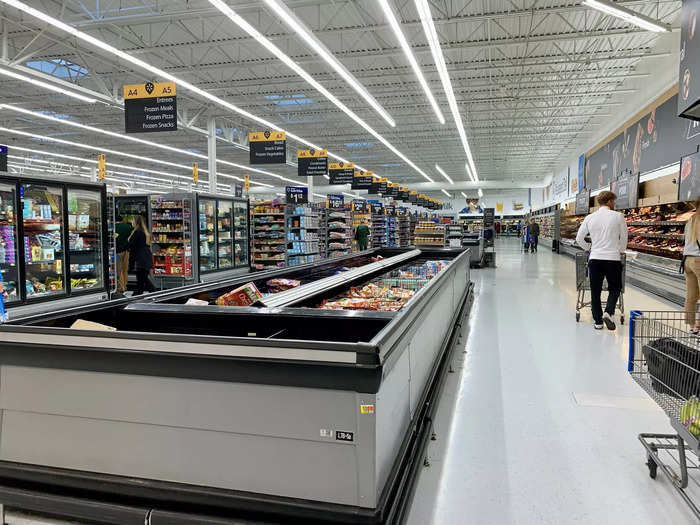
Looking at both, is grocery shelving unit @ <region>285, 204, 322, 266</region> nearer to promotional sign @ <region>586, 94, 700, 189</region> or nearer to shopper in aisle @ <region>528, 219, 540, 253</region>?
promotional sign @ <region>586, 94, 700, 189</region>

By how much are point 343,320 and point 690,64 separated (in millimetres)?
3246

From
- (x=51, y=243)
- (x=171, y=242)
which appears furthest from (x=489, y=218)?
(x=51, y=243)

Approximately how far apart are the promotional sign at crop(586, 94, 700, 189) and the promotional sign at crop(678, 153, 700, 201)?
0.52 m

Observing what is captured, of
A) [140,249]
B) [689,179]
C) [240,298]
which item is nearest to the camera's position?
[240,298]

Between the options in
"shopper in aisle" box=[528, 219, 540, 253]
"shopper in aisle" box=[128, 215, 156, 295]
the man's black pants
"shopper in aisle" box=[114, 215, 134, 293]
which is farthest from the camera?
"shopper in aisle" box=[528, 219, 540, 253]

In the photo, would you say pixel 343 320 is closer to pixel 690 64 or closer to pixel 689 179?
pixel 690 64

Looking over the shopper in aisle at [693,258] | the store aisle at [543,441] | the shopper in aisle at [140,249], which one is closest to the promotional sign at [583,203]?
the shopper in aisle at [693,258]

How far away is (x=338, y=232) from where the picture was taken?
16797 mm

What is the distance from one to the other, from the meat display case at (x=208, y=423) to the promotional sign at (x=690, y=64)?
2751 mm

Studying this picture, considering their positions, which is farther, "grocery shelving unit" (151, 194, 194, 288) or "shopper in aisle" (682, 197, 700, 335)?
"grocery shelving unit" (151, 194, 194, 288)

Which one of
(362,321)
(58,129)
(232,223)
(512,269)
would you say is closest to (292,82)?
(232,223)

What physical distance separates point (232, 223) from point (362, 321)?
30.9ft

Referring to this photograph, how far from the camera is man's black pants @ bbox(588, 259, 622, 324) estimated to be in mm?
5980

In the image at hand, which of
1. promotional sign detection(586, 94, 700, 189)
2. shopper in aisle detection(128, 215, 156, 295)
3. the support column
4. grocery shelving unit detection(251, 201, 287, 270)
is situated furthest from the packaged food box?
the support column
